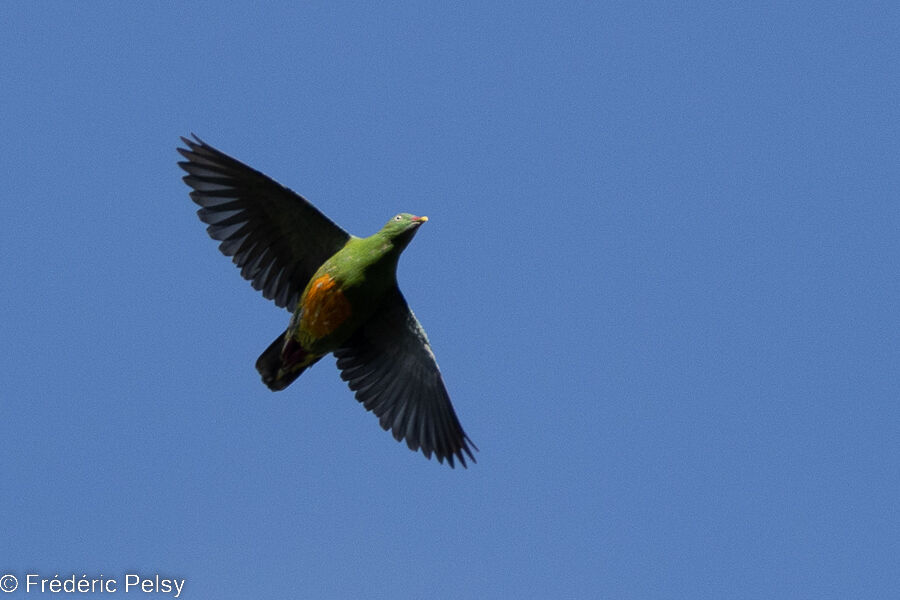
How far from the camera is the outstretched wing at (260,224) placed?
12906 mm

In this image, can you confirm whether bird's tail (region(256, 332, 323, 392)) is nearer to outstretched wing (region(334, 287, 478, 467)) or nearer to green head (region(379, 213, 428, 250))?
outstretched wing (region(334, 287, 478, 467))

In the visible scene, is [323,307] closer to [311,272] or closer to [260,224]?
[311,272]

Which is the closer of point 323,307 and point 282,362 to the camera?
point 323,307

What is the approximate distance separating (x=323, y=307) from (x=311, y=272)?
60cm

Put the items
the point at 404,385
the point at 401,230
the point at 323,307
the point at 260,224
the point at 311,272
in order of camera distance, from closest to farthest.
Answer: the point at 401,230 → the point at 323,307 → the point at 260,224 → the point at 311,272 → the point at 404,385

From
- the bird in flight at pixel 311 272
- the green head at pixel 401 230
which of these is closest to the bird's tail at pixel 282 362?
the bird in flight at pixel 311 272

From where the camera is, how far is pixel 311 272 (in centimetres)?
1334

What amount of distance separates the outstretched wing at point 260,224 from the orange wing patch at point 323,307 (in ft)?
1.47

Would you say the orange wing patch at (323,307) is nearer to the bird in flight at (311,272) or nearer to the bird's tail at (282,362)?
the bird in flight at (311,272)

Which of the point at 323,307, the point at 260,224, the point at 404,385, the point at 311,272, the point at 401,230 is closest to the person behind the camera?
the point at 401,230

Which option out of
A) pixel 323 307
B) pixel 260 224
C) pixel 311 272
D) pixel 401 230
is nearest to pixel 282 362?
pixel 323 307

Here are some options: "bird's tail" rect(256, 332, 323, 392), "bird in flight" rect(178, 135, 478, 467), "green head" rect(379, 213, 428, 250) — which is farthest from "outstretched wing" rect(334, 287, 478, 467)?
"green head" rect(379, 213, 428, 250)

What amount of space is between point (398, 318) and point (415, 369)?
2.21 ft

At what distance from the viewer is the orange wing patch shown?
12867mm
